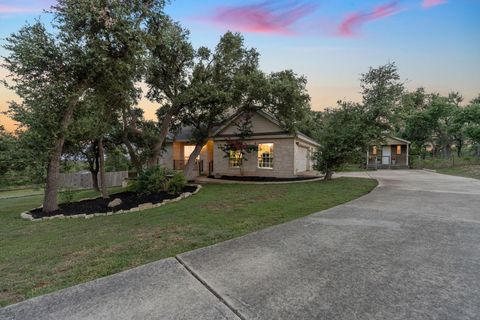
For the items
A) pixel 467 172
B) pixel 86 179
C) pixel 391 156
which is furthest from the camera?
pixel 391 156

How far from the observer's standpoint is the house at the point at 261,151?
1596cm

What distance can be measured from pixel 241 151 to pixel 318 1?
905cm

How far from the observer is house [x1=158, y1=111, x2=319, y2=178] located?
1596cm

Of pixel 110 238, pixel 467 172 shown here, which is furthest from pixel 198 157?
pixel 467 172

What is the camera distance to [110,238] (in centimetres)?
507

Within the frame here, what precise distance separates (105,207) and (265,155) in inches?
404

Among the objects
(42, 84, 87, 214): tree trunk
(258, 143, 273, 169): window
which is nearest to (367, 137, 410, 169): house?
(258, 143, 273, 169): window

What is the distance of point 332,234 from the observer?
4.60 metres

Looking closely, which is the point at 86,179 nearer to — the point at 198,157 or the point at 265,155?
the point at 198,157

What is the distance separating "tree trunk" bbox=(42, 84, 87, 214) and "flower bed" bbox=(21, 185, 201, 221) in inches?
13.8

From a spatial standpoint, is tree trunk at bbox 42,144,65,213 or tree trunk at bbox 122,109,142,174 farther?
tree trunk at bbox 122,109,142,174

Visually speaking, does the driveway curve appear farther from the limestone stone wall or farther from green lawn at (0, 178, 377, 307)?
the limestone stone wall

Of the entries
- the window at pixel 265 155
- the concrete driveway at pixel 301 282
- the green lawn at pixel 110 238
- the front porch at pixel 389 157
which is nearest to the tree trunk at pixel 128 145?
the green lawn at pixel 110 238

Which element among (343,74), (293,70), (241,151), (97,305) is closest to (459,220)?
(97,305)
